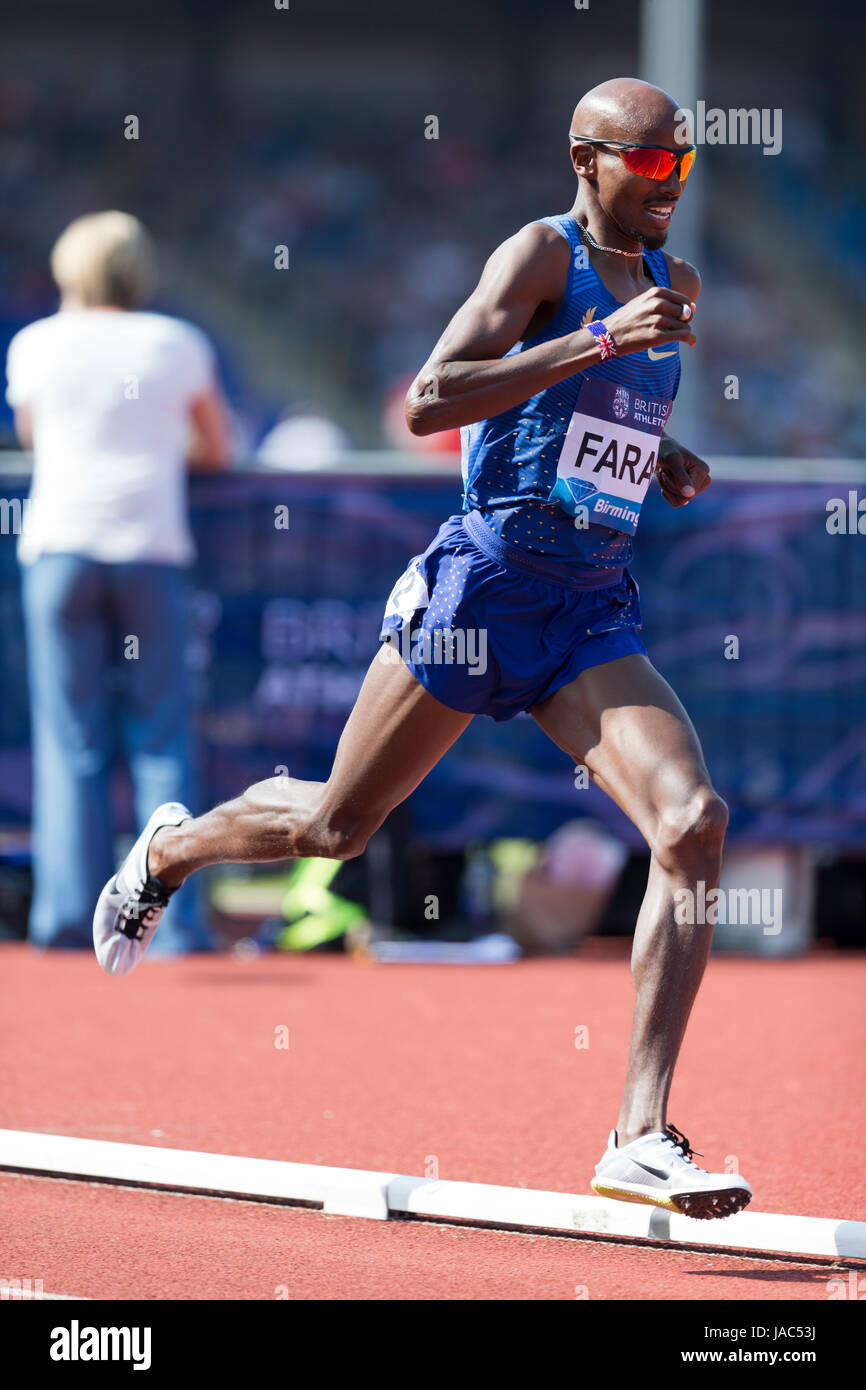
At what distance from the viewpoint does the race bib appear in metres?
4.02

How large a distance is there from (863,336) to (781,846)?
13.8m

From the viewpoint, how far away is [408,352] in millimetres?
20031

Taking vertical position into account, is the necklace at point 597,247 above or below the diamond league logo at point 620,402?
above

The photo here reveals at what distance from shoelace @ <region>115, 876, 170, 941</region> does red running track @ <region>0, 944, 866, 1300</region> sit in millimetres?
526

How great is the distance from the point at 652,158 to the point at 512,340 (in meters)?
0.49

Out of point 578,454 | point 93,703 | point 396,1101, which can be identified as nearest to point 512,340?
point 578,454

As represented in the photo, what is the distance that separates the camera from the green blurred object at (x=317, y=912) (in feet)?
28.5

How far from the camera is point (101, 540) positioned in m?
7.91

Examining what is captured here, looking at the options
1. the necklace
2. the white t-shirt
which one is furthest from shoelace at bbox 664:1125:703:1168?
the white t-shirt

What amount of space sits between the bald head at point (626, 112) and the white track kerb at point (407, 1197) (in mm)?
2150

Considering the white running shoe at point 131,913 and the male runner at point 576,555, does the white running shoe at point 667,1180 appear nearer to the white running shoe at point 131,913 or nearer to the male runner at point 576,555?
the male runner at point 576,555
